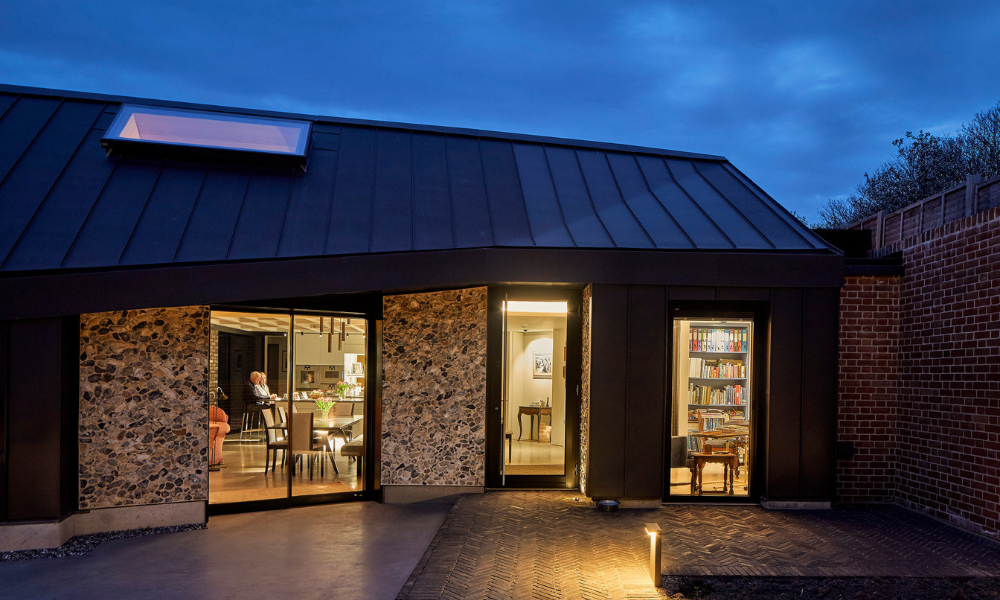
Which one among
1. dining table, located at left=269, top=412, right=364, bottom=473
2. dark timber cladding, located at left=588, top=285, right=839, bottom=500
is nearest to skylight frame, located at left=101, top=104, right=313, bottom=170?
dining table, located at left=269, top=412, right=364, bottom=473

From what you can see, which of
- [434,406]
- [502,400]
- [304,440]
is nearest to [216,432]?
[304,440]

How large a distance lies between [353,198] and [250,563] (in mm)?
4593

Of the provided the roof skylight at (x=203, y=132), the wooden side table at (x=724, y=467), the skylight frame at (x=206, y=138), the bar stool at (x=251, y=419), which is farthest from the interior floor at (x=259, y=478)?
the wooden side table at (x=724, y=467)

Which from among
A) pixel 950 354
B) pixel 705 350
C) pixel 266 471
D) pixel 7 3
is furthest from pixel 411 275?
pixel 7 3

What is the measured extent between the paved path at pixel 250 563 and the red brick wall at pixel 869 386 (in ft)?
18.0

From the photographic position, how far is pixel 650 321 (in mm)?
6922

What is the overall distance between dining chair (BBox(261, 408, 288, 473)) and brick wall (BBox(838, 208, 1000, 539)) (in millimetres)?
7471

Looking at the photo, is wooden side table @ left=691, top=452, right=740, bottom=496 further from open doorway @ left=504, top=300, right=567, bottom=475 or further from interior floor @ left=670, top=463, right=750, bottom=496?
open doorway @ left=504, top=300, right=567, bottom=475

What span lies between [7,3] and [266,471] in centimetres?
7052

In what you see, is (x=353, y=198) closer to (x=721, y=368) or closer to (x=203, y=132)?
(x=203, y=132)

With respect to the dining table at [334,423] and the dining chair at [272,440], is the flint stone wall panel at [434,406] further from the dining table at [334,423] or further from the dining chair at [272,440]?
the dining chair at [272,440]

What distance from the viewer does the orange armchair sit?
6.84 meters

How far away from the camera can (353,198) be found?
762cm

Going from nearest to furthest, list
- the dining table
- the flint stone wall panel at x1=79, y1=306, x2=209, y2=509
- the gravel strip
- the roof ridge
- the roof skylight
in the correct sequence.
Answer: the gravel strip < the flint stone wall panel at x1=79, y1=306, x2=209, y2=509 < the roof skylight < the dining table < the roof ridge
